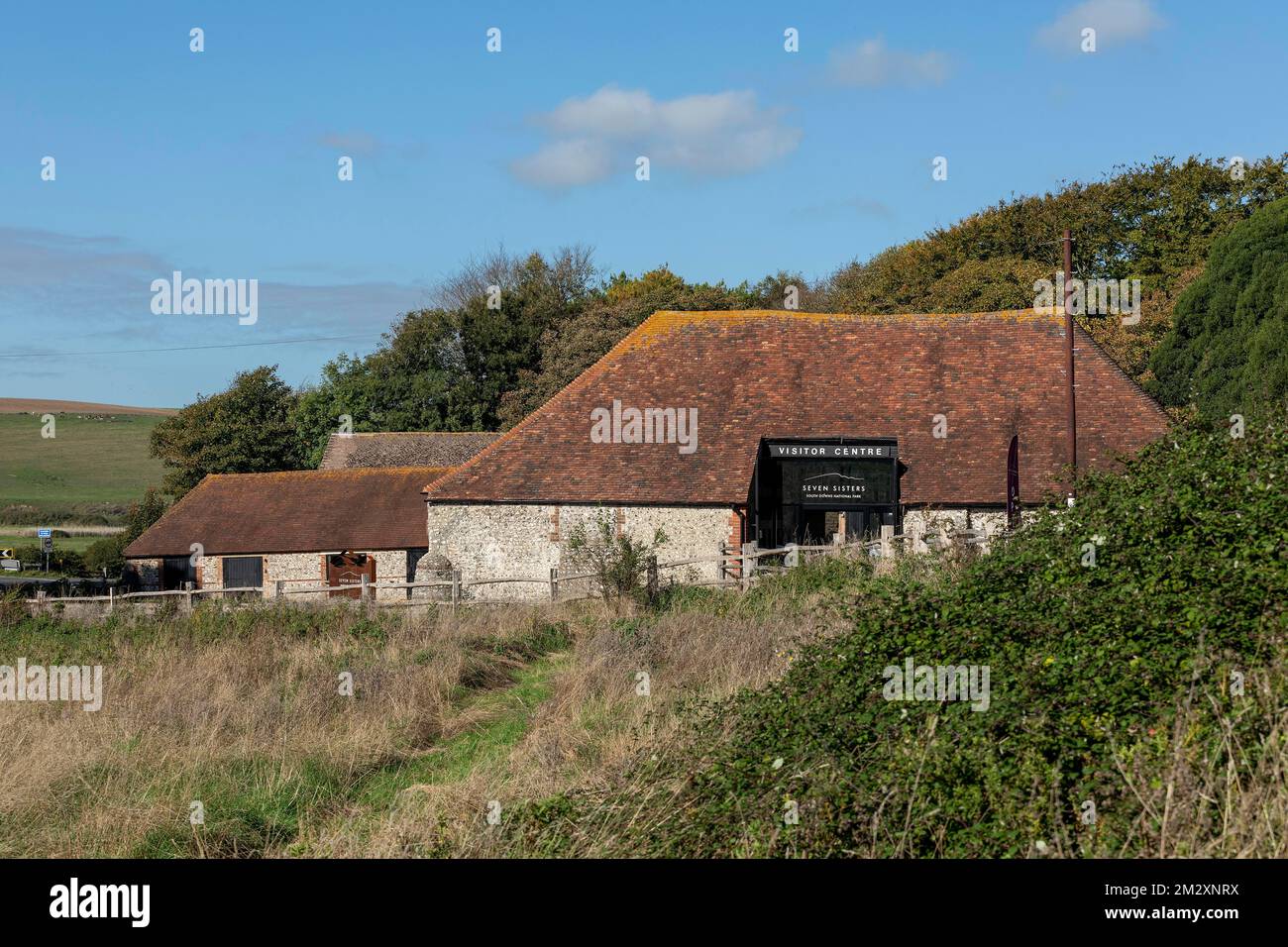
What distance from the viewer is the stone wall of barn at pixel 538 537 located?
28.9m

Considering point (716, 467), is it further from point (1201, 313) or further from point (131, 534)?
point (131, 534)

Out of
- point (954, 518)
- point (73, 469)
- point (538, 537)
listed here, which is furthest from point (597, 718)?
point (73, 469)

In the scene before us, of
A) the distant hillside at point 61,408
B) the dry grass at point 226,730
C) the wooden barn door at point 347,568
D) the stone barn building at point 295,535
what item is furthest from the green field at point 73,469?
the dry grass at point 226,730

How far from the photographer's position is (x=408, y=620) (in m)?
20.3

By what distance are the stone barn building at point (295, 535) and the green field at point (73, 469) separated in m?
39.5

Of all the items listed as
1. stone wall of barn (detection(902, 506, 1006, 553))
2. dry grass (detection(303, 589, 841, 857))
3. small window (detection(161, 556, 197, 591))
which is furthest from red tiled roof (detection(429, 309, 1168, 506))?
small window (detection(161, 556, 197, 591))

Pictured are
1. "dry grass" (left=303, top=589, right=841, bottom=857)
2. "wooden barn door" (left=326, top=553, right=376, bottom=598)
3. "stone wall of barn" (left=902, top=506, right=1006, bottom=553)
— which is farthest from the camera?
"wooden barn door" (left=326, top=553, right=376, bottom=598)

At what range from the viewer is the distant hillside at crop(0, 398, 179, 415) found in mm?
129000

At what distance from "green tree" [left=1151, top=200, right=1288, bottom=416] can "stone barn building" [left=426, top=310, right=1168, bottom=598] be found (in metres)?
9.55

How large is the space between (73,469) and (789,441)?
88725 mm

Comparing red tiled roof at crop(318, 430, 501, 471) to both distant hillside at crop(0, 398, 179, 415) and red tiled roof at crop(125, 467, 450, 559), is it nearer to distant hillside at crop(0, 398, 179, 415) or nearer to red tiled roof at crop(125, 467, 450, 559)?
red tiled roof at crop(125, 467, 450, 559)

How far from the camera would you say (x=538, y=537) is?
29922 mm

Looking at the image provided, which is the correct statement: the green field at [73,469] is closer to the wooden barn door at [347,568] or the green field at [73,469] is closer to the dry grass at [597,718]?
the wooden barn door at [347,568]

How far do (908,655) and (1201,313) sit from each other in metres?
37.1
